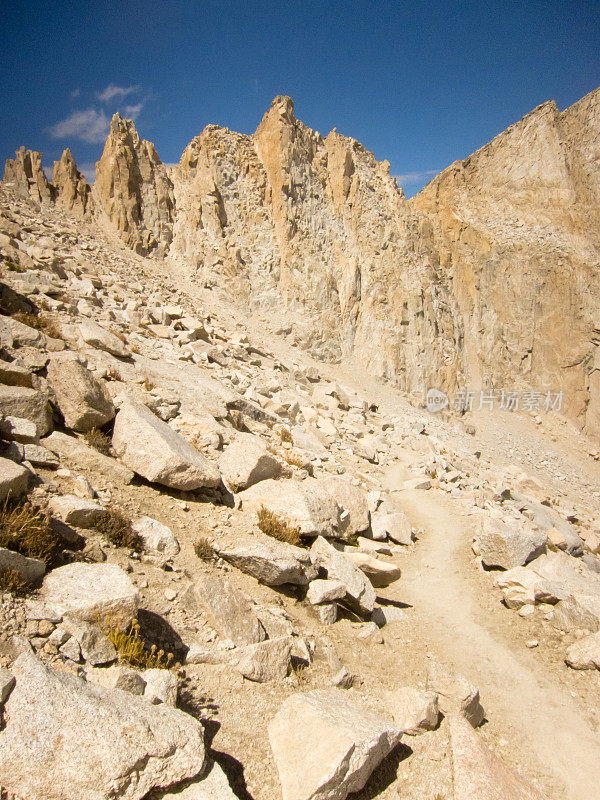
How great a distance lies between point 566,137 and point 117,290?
37654 millimetres

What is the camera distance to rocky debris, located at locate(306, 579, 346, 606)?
18.9 feet

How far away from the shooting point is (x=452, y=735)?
389 centimetres

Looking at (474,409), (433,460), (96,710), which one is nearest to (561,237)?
(474,409)

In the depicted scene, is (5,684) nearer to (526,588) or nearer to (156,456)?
(156,456)

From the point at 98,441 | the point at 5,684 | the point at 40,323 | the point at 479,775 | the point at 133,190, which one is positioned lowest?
the point at 479,775

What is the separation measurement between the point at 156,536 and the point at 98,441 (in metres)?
2.08

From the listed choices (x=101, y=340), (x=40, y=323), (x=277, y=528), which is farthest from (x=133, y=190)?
(x=277, y=528)

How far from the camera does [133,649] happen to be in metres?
3.46

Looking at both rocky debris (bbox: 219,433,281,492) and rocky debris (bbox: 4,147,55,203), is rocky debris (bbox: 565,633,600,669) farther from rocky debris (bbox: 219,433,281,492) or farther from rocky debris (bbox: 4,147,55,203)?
rocky debris (bbox: 4,147,55,203)

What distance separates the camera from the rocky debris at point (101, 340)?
1017 cm

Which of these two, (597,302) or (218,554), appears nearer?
(218,554)

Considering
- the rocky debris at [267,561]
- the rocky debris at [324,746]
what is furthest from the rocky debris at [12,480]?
the rocky debris at [324,746]

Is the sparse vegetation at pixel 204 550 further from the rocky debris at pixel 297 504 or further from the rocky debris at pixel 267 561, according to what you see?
the rocky debris at pixel 297 504

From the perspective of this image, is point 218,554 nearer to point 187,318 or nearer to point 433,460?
point 433,460
